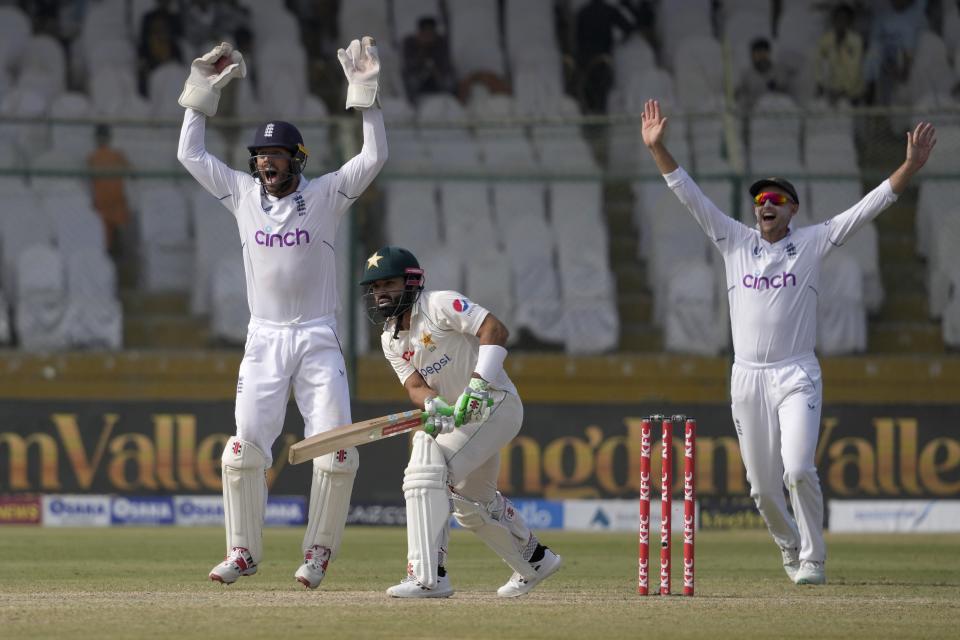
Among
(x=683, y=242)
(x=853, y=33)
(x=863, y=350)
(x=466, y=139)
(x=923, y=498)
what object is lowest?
(x=923, y=498)

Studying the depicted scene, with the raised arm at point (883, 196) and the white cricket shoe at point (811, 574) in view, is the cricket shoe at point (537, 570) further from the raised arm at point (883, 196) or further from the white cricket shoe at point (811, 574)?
the raised arm at point (883, 196)

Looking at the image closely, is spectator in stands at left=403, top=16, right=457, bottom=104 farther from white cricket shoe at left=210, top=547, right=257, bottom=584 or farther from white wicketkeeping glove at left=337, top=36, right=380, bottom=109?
white cricket shoe at left=210, top=547, right=257, bottom=584

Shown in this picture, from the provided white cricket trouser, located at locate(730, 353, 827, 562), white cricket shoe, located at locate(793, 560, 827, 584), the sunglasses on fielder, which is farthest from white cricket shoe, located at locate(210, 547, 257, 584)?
the sunglasses on fielder

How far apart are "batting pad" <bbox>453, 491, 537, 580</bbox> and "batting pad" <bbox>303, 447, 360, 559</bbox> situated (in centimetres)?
55

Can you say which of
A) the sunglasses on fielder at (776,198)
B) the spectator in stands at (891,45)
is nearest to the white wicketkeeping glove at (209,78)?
the sunglasses on fielder at (776,198)

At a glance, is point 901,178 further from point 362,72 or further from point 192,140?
point 192,140

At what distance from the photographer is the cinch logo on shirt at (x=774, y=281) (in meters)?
8.17

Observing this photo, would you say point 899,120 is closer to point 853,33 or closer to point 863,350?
point 853,33

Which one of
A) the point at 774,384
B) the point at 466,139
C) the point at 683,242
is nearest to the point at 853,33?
the point at 683,242

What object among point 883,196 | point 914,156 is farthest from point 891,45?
point 883,196

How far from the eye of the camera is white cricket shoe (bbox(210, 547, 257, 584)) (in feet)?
23.2

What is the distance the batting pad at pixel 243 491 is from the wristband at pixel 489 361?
43.8 inches

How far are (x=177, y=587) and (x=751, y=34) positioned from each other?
11790 millimetres

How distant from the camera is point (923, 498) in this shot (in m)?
12.8
